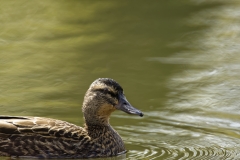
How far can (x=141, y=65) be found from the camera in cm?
1476

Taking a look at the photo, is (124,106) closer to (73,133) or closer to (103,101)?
(103,101)

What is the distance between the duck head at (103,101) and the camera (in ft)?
35.7

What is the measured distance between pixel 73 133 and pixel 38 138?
1.65ft

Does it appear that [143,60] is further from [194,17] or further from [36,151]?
[36,151]

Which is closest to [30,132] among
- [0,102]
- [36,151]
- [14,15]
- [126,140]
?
[36,151]

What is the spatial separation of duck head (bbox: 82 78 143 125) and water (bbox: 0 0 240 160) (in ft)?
1.90

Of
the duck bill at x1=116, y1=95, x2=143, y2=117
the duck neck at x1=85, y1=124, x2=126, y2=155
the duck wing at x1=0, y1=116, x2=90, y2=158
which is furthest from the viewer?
the duck bill at x1=116, y1=95, x2=143, y2=117

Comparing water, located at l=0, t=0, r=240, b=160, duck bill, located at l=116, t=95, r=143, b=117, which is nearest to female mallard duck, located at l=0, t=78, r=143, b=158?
duck bill, located at l=116, t=95, r=143, b=117

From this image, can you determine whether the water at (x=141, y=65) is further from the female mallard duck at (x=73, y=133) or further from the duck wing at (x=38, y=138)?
the duck wing at (x=38, y=138)

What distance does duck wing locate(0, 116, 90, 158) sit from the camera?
33.9 feet

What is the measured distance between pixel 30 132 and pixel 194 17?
26.7 feet

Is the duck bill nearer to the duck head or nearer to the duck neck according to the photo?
the duck head

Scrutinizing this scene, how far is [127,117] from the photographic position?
12.1 meters

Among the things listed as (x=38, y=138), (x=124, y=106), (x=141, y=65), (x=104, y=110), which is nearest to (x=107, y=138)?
(x=104, y=110)
